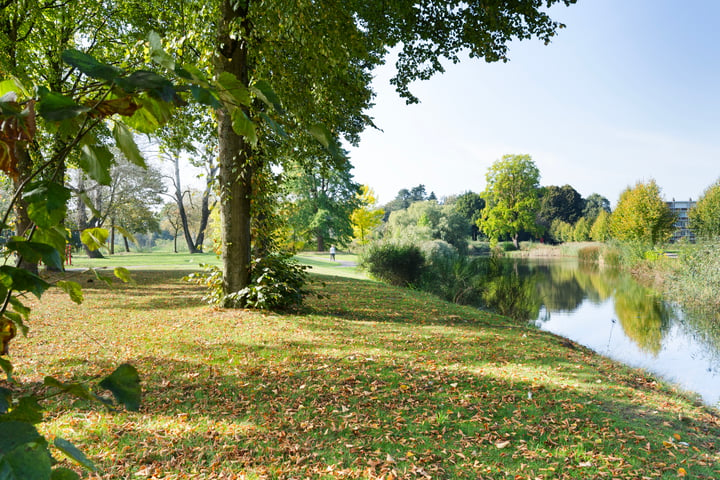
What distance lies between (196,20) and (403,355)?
21.4ft

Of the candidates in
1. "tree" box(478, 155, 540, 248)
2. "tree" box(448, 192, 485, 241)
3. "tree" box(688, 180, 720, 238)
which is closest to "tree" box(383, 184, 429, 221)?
"tree" box(448, 192, 485, 241)

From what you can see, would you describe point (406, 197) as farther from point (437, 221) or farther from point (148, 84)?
point (148, 84)

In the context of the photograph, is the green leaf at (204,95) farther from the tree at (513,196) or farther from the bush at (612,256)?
the tree at (513,196)

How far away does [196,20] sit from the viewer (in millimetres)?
7109

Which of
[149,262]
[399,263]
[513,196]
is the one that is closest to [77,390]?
[399,263]

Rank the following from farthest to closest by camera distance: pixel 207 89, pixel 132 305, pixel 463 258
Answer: pixel 463 258, pixel 132 305, pixel 207 89

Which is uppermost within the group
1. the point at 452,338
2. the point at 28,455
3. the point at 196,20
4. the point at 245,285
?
the point at 196,20

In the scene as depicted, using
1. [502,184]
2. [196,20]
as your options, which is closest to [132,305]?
[196,20]

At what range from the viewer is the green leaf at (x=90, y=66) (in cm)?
56

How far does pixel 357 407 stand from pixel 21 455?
147 inches

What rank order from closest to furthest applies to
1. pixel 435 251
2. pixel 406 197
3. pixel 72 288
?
pixel 72 288 < pixel 435 251 < pixel 406 197

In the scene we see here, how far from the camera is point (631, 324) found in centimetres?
1111

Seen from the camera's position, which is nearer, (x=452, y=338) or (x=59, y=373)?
(x=59, y=373)

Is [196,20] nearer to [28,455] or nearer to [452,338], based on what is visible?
[452,338]
